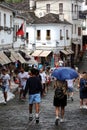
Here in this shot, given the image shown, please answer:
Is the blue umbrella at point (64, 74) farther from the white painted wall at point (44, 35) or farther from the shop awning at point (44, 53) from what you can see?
the white painted wall at point (44, 35)

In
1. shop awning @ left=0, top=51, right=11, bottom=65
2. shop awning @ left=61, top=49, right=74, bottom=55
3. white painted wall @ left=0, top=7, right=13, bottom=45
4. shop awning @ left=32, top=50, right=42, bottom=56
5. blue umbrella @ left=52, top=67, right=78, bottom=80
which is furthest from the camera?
shop awning @ left=61, top=49, right=74, bottom=55

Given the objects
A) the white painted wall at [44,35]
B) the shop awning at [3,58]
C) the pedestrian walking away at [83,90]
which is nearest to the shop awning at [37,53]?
the white painted wall at [44,35]

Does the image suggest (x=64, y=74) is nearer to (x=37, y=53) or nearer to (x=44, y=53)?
(x=37, y=53)

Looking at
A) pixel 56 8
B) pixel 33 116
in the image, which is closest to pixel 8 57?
pixel 33 116

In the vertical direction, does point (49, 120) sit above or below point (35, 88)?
below

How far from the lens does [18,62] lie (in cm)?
4344

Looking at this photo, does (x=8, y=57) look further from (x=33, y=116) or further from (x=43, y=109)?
(x=33, y=116)

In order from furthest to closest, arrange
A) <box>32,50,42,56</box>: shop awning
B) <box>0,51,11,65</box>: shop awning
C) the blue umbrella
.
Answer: <box>32,50,42,56</box>: shop awning < <box>0,51,11,65</box>: shop awning < the blue umbrella

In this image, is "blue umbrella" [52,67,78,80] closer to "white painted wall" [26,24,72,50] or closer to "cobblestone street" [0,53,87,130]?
"cobblestone street" [0,53,87,130]

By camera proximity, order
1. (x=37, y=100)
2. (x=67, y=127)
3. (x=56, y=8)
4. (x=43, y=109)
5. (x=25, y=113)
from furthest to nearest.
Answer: (x=56, y=8)
(x=43, y=109)
(x=25, y=113)
(x=37, y=100)
(x=67, y=127)

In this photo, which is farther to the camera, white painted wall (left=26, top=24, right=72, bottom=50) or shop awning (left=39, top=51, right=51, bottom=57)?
white painted wall (left=26, top=24, right=72, bottom=50)

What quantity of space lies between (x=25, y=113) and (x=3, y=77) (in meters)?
4.77

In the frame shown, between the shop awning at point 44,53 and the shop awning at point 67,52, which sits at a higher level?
the shop awning at point 44,53

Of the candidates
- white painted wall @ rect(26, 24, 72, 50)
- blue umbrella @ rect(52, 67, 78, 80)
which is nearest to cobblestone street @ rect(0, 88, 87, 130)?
blue umbrella @ rect(52, 67, 78, 80)
